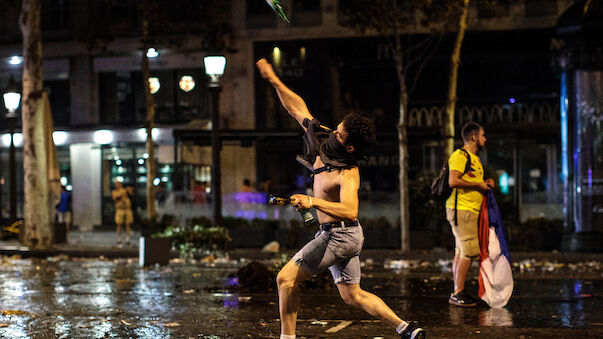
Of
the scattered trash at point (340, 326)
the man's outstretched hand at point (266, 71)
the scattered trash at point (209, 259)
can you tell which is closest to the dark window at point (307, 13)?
the scattered trash at point (209, 259)

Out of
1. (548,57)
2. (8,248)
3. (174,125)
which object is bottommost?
(8,248)

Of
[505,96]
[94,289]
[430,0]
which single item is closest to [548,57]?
[505,96]

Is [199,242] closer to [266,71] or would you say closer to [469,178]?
[469,178]

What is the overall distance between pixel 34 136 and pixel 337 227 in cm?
1581

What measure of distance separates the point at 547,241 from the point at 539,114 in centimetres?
875

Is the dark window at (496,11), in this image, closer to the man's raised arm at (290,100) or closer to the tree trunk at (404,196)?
the tree trunk at (404,196)

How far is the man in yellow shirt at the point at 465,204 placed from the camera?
9672mm

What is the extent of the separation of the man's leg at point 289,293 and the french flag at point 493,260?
3755mm

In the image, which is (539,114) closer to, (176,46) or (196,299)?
(176,46)

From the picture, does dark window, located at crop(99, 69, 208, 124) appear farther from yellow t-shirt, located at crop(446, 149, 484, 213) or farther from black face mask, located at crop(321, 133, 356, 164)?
black face mask, located at crop(321, 133, 356, 164)

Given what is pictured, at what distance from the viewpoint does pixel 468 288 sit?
1154cm

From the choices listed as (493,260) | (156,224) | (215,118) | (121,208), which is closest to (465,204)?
(493,260)

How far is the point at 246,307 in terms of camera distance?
9758 millimetres

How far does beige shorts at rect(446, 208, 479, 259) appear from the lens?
9.67 meters
